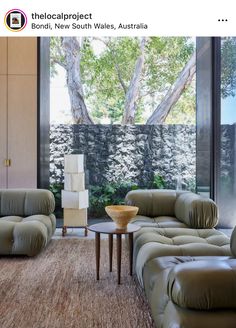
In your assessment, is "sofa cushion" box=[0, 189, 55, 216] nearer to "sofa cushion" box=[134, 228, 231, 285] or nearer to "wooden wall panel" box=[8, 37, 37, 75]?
"sofa cushion" box=[134, 228, 231, 285]

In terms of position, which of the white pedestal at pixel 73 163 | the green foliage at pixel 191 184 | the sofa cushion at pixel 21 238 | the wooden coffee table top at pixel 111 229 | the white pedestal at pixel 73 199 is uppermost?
the white pedestal at pixel 73 163

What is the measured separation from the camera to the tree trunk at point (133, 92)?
585 cm

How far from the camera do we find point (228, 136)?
17.7ft

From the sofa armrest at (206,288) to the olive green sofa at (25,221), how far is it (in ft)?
8.19

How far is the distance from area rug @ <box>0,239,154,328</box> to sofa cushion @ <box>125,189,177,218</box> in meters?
0.65

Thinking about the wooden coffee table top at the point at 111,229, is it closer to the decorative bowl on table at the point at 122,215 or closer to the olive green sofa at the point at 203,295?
the decorative bowl on table at the point at 122,215

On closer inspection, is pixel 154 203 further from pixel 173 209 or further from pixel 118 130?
pixel 118 130

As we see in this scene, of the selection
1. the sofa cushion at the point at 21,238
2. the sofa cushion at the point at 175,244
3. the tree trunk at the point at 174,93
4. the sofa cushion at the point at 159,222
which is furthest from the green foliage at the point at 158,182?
the sofa cushion at the point at 21,238

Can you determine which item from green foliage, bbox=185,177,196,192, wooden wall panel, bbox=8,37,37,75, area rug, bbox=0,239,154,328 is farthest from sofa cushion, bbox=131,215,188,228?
wooden wall panel, bbox=8,37,37,75

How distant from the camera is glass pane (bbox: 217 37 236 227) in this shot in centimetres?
528
